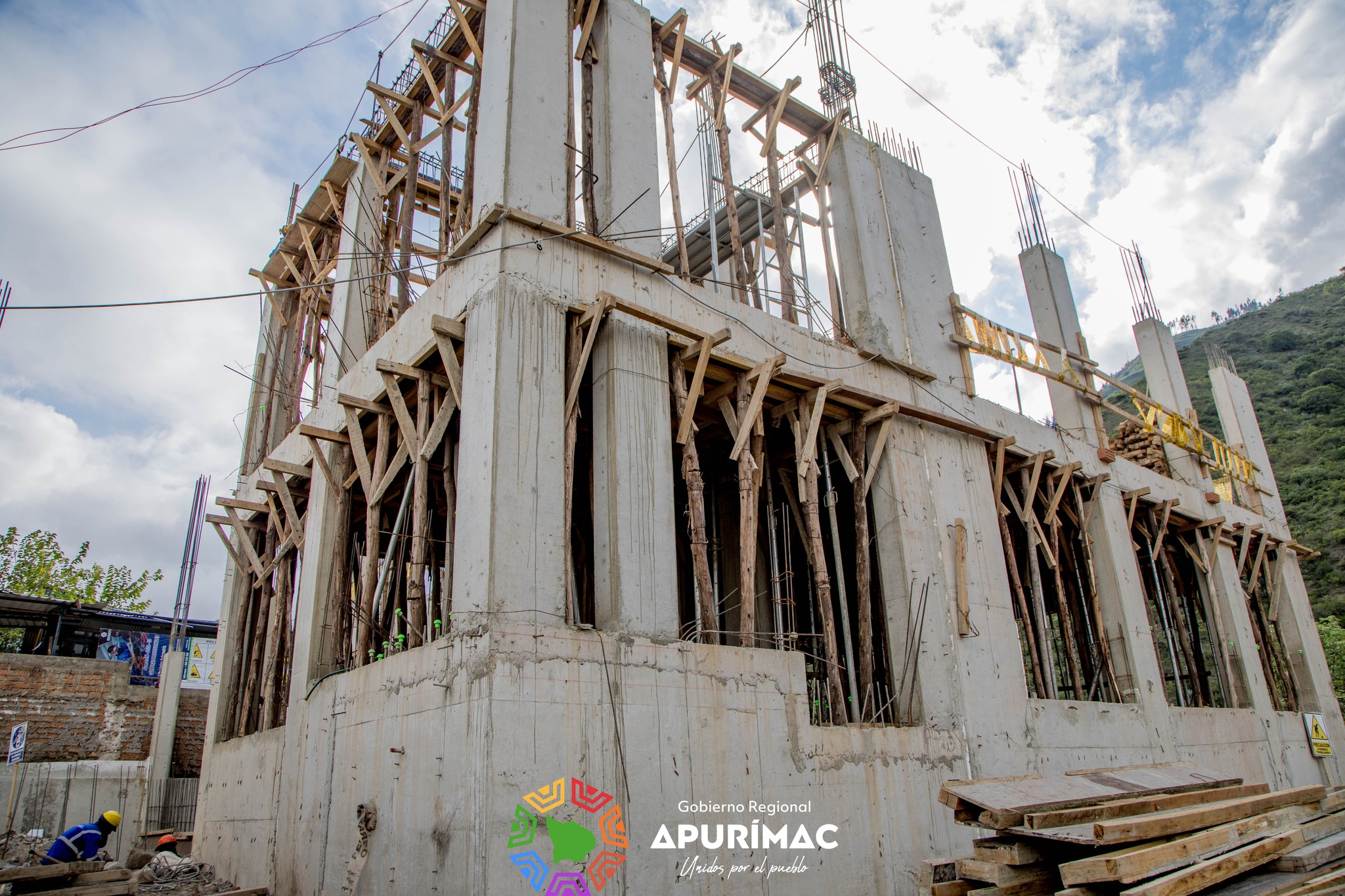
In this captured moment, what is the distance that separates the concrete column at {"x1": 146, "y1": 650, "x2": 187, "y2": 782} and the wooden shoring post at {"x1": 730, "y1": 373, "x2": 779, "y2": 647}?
45.1ft

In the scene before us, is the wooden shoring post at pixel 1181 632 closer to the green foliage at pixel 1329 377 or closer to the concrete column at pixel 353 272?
the concrete column at pixel 353 272

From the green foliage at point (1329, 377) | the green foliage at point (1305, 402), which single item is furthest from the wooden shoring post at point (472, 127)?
the green foliage at point (1329, 377)

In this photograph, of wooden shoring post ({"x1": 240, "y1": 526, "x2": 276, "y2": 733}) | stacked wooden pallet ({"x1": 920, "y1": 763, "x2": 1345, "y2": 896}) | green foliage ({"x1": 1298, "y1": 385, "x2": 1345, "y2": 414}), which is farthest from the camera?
green foliage ({"x1": 1298, "y1": 385, "x2": 1345, "y2": 414})

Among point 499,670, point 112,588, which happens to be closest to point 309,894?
point 499,670

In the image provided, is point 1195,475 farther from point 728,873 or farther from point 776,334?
point 728,873

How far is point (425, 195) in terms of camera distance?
16.8 m

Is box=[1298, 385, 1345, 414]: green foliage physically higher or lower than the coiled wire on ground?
higher

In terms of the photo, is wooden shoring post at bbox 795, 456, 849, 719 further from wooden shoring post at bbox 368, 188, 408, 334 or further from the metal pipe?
wooden shoring post at bbox 368, 188, 408, 334

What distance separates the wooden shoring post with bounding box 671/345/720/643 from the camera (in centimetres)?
884

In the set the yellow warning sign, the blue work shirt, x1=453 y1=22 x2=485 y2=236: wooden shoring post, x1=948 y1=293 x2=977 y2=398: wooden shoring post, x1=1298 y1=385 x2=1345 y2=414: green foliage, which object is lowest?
the blue work shirt

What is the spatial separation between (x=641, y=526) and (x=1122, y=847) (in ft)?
15.0

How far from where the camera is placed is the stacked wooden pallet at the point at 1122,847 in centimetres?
554

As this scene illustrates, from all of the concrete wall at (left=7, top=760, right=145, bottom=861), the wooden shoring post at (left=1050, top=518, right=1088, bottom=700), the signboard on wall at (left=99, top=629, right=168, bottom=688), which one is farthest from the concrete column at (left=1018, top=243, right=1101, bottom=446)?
the signboard on wall at (left=99, top=629, right=168, bottom=688)

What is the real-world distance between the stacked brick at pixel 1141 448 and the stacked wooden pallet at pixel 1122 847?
12470 millimetres
